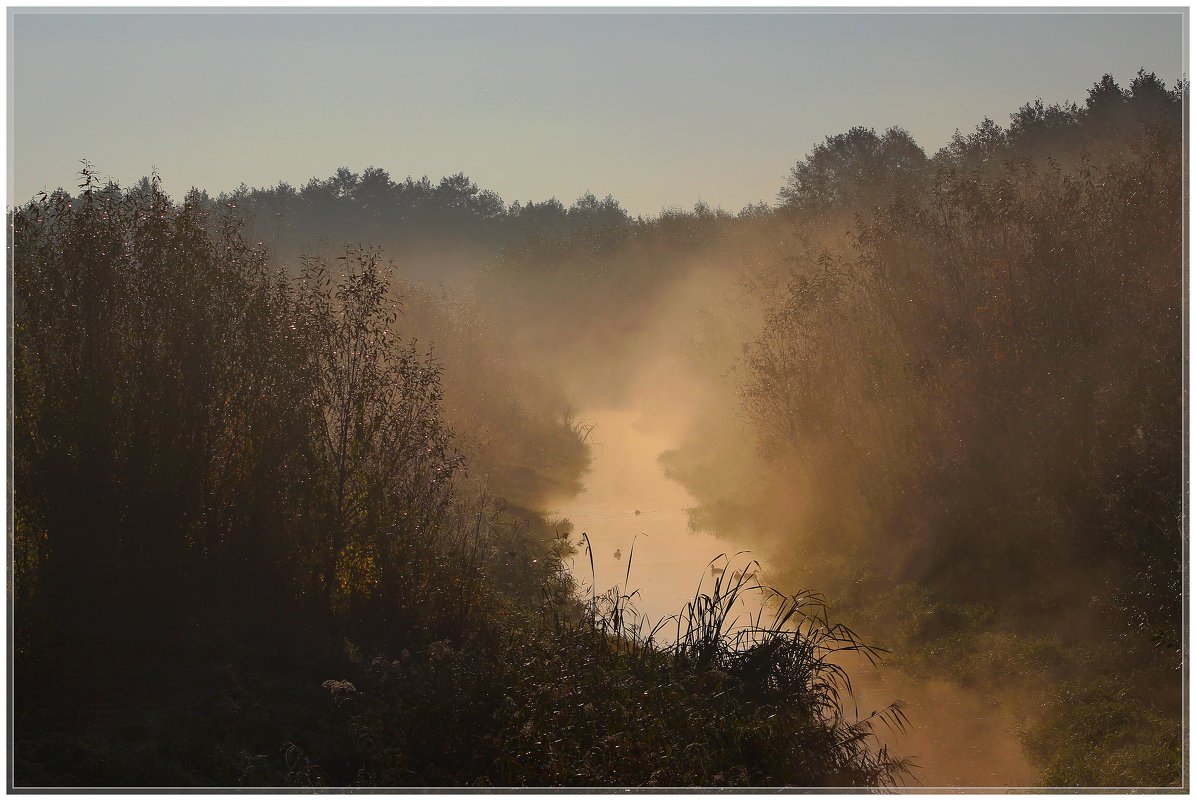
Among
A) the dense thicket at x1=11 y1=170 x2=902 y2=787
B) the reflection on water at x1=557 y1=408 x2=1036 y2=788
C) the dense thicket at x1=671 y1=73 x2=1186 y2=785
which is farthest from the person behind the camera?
the dense thicket at x1=671 y1=73 x2=1186 y2=785

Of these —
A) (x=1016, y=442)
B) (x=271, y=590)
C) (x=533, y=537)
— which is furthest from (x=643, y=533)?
(x=271, y=590)

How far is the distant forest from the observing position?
29.2 feet

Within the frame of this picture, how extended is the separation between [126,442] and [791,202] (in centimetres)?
3783

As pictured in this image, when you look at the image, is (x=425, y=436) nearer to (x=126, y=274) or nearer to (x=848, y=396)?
(x=126, y=274)

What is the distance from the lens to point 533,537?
1903 centimetres

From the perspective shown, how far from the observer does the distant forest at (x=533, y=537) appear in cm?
891

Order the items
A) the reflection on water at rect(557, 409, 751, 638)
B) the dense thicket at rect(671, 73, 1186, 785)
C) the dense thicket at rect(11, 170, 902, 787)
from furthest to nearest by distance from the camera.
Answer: the reflection on water at rect(557, 409, 751, 638), the dense thicket at rect(671, 73, 1186, 785), the dense thicket at rect(11, 170, 902, 787)

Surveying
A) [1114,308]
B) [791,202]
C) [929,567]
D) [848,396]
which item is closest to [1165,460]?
[1114,308]

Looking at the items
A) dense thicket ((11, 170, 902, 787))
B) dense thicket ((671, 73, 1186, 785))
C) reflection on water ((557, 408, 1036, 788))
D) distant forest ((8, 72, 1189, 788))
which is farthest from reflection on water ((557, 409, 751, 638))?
dense thicket ((11, 170, 902, 787))

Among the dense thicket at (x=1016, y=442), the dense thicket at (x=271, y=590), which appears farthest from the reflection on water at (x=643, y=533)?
the dense thicket at (x=271, y=590)

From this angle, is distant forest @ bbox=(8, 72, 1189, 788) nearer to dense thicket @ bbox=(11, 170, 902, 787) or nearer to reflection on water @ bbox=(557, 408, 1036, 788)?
dense thicket @ bbox=(11, 170, 902, 787)

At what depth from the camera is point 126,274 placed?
11023mm

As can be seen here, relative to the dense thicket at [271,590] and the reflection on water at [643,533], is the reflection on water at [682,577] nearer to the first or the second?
the reflection on water at [643,533]

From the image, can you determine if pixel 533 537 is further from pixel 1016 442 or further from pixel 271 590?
pixel 1016 442
